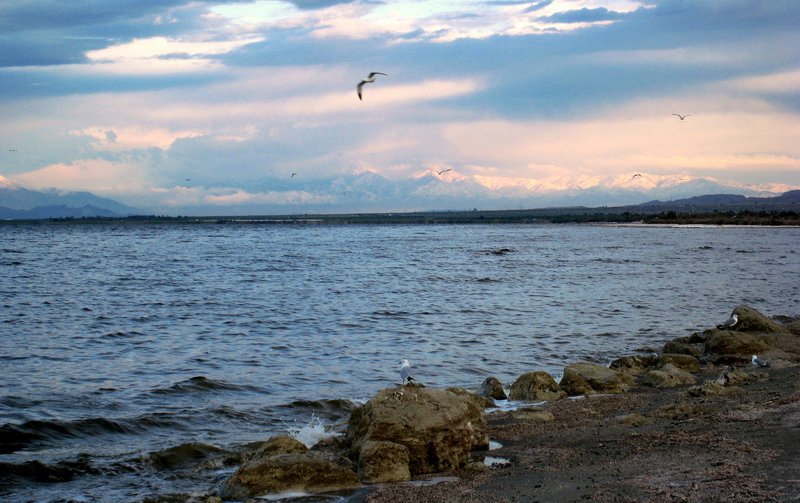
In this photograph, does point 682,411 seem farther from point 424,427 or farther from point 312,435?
point 312,435

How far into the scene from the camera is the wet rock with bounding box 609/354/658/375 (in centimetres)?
1533

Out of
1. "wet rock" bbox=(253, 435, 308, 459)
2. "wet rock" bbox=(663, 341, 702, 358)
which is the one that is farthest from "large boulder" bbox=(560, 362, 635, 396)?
"wet rock" bbox=(253, 435, 308, 459)

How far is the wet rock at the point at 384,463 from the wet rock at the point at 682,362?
342 inches

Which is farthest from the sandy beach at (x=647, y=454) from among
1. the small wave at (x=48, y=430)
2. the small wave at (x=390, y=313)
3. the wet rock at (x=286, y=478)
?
the small wave at (x=390, y=313)

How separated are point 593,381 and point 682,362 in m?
3.01

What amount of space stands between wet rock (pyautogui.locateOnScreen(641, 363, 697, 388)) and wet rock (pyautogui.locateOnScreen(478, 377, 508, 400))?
10.2ft

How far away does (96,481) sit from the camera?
30.6ft

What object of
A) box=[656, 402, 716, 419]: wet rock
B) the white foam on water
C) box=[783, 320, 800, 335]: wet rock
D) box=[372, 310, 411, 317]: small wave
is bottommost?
box=[372, 310, 411, 317]: small wave

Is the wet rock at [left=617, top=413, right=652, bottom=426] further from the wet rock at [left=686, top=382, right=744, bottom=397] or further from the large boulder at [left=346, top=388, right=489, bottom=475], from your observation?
the large boulder at [left=346, top=388, right=489, bottom=475]

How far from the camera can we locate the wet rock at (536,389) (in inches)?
510

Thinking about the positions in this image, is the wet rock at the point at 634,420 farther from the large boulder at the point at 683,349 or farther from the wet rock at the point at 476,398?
the large boulder at the point at 683,349

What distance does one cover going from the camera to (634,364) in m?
15.6

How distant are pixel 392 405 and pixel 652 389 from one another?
647cm

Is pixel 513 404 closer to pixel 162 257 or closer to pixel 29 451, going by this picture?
pixel 29 451
